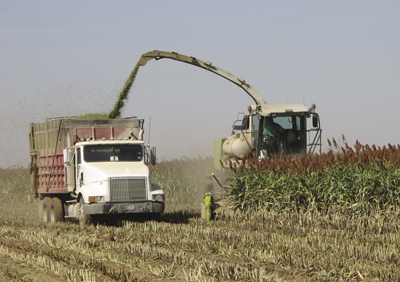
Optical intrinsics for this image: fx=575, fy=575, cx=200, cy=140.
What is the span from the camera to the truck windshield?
14703mm

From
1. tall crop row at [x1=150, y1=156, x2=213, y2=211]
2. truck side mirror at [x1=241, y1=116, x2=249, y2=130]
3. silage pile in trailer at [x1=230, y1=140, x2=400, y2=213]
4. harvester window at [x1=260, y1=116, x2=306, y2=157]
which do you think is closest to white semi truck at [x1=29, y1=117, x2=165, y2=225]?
silage pile in trailer at [x1=230, y1=140, x2=400, y2=213]

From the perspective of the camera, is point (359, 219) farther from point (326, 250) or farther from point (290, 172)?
point (326, 250)

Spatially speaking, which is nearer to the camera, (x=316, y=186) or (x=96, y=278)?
(x=96, y=278)

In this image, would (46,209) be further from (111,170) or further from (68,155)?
(111,170)

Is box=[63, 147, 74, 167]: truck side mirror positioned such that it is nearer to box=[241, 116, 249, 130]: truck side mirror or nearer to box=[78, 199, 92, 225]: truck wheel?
box=[78, 199, 92, 225]: truck wheel

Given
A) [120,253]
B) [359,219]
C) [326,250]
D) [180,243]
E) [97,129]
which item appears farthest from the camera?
[97,129]

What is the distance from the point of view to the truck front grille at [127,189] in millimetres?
13672

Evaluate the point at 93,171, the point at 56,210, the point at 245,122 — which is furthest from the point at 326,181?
the point at 56,210

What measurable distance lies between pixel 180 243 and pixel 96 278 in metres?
2.81

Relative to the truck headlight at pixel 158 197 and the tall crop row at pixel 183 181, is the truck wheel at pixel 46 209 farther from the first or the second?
the tall crop row at pixel 183 181

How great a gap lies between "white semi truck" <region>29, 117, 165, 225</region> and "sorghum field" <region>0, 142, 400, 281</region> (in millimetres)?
568

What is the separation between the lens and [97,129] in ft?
51.5

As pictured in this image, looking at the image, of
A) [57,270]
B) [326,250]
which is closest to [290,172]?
[326,250]

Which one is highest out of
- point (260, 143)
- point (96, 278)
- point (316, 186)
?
point (260, 143)
